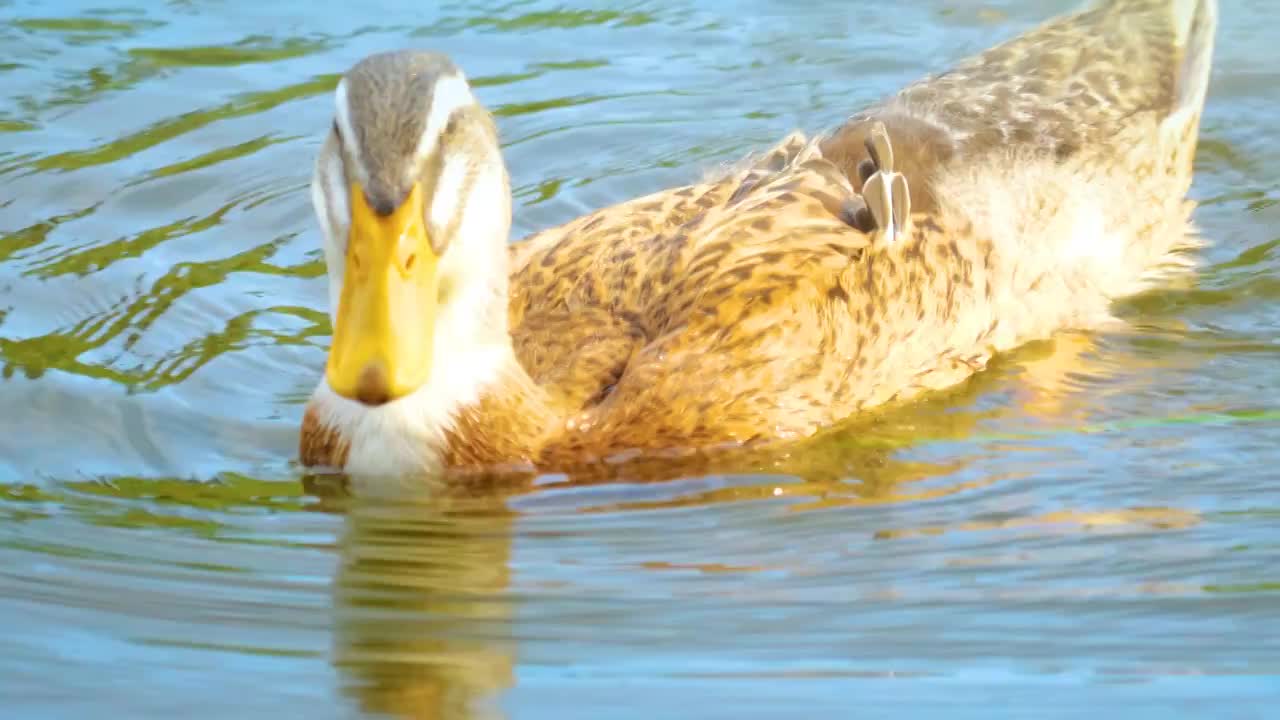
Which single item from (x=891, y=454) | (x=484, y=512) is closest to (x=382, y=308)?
(x=484, y=512)

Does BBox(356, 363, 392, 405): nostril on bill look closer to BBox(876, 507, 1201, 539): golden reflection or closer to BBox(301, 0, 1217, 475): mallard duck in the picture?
BBox(301, 0, 1217, 475): mallard duck

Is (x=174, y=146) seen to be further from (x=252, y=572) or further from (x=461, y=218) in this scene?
(x=252, y=572)

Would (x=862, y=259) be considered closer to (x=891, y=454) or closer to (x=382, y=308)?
(x=891, y=454)

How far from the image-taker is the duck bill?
576 cm

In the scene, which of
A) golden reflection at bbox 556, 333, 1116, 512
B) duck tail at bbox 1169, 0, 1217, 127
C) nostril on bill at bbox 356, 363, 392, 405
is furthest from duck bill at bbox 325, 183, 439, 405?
duck tail at bbox 1169, 0, 1217, 127

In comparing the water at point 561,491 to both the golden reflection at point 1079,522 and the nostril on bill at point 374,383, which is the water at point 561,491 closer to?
the golden reflection at point 1079,522

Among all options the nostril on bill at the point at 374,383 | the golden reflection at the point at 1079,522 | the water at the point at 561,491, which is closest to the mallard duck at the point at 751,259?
the nostril on bill at the point at 374,383

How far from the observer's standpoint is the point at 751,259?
23.3ft

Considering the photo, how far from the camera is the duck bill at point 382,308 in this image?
5.76 m

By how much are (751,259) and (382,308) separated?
1.70 m

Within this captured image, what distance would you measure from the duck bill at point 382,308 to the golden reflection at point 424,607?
44 centimetres

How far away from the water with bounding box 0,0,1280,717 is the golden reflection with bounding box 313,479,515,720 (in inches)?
0.5

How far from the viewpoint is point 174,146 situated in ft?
31.6

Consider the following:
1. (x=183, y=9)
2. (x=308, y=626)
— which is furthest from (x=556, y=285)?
(x=183, y=9)
